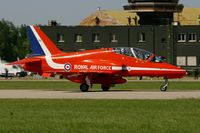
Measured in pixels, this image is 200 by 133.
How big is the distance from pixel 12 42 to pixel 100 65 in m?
142

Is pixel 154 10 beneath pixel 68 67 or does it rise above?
above

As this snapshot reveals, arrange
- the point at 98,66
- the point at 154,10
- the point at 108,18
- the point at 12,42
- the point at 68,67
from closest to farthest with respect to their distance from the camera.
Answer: the point at 98,66 < the point at 68,67 < the point at 154,10 < the point at 108,18 < the point at 12,42

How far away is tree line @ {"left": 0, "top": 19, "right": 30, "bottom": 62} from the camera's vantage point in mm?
172150

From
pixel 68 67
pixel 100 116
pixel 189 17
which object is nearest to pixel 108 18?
pixel 189 17

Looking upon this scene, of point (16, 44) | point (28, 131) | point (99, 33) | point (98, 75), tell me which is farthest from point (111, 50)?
point (16, 44)

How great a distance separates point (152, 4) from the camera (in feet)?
397

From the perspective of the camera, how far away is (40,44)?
4444 centimetres

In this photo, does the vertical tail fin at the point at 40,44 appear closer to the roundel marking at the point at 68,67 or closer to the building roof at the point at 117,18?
the roundel marking at the point at 68,67

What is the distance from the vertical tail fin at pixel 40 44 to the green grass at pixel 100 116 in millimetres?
13571

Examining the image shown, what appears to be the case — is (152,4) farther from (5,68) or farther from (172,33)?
(5,68)

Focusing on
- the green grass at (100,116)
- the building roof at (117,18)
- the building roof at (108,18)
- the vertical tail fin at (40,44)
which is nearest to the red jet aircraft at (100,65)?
the vertical tail fin at (40,44)

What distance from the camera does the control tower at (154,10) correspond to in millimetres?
121000

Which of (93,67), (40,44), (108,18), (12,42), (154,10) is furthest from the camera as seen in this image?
(12,42)

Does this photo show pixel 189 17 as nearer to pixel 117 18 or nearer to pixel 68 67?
pixel 117 18
